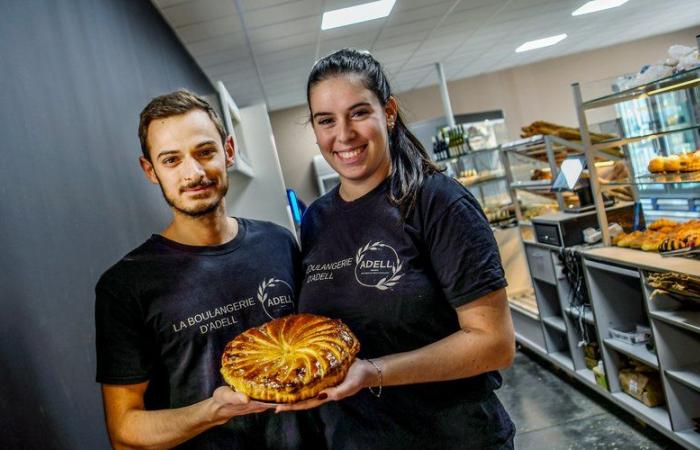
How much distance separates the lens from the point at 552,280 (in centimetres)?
414

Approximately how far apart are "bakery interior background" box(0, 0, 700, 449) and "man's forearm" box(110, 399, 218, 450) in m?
0.16

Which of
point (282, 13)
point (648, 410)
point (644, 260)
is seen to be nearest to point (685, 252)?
point (644, 260)

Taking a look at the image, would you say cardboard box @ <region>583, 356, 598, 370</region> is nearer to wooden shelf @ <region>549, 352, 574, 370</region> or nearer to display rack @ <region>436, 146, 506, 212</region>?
wooden shelf @ <region>549, 352, 574, 370</region>

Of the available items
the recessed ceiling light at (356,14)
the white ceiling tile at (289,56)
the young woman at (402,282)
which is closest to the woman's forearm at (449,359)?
the young woman at (402,282)

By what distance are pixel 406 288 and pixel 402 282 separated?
0.06 ft

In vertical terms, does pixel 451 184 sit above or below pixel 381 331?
above

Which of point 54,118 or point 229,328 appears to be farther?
point 54,118

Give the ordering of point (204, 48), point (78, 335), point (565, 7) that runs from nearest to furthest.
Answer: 1. point (78, 335)
2. point (204, 48)
3. point (565, 7)

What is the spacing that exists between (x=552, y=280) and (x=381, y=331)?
317 centimetres

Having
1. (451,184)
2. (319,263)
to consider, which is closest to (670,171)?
(451,184)

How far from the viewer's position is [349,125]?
4.50 ft

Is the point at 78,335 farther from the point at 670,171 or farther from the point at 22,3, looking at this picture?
the point at 670,171

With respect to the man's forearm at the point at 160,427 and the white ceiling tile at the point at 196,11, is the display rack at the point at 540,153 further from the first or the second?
the man's forearm at the point at 160,427

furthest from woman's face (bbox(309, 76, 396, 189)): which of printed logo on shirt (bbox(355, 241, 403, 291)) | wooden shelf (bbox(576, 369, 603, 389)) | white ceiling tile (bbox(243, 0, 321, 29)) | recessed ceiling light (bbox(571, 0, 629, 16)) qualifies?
recessed ceiling light (bbox(571, 0, 629, 16))
